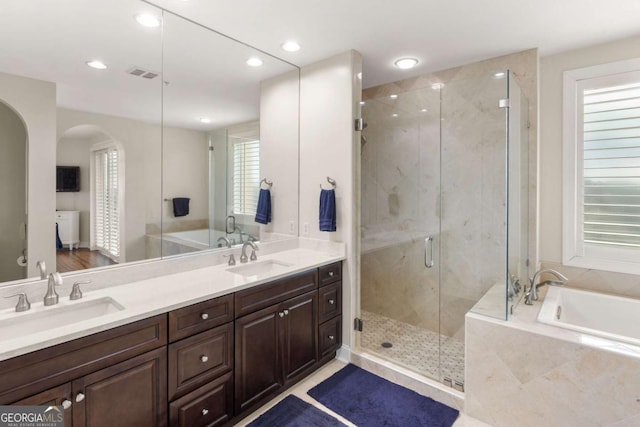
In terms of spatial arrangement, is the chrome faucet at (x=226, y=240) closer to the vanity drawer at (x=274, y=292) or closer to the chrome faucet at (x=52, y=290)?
the vanity drawer at (x=274, y=292)

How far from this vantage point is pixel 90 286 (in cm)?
183

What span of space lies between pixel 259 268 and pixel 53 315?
1302mm

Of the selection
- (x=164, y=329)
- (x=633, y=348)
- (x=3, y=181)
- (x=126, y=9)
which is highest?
(x=126, y=9)

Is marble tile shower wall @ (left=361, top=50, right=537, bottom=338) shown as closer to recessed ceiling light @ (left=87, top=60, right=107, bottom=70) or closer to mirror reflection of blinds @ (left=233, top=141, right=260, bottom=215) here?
mirror reflection of blinds @ (left=233, top=141, right=260, bottom=215)

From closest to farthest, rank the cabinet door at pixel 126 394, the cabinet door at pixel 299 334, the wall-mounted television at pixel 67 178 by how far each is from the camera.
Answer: the cabinet door at pixel 126 394 → the wall-mounted television at pixel 67 178 → the cabinet door at pixel 299 334

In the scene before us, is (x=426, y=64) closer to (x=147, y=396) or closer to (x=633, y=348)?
(x=633, y=348)

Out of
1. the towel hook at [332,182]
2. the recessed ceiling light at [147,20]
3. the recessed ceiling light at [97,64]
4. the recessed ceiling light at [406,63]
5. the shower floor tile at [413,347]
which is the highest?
the recessed ceiling light at [406,63]

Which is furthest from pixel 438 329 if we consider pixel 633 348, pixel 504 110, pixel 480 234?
pixel 504 110

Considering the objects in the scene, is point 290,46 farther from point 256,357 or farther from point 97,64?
point 256,357

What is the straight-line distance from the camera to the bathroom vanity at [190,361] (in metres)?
1.30

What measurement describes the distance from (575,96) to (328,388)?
3.02 m

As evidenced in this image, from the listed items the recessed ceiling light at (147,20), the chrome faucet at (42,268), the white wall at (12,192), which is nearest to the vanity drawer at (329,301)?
the chrome faucet at (42,268)

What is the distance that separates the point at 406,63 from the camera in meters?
2.93

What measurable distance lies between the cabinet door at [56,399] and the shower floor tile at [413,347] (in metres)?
2.12
